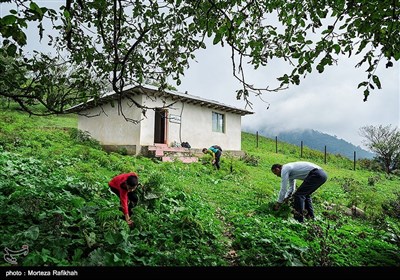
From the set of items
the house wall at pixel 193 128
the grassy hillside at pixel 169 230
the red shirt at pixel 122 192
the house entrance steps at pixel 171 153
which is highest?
the house wall at pixel 193 128

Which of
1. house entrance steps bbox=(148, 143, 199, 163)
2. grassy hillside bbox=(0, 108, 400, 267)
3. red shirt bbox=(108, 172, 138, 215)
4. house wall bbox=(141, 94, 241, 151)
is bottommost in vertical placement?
grassy hillside bbox=(0, 108, 400, 267)

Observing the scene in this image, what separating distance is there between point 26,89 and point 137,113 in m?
12.8

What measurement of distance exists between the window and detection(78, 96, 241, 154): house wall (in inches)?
10.2

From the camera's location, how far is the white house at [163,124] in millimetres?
15938

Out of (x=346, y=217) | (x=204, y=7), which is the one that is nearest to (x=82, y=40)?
(x=204, y=7)

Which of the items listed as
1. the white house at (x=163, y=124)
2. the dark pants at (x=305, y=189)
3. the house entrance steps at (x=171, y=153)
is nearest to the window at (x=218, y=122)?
the white house at (x=163, y=124)

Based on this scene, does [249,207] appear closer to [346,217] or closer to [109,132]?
[346,217]

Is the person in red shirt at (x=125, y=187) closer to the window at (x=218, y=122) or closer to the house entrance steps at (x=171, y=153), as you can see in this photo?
the house entrance steps at (x=171, y=153)

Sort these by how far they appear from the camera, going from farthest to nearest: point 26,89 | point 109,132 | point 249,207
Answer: point 109,132
point 249,207
point 26,89

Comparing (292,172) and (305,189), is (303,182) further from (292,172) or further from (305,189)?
(292,172)

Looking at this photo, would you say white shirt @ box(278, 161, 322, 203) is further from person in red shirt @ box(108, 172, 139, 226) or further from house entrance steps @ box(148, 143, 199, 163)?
house entrance steps @ box(148, 143, 199, 163)

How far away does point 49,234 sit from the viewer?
12.3 ft

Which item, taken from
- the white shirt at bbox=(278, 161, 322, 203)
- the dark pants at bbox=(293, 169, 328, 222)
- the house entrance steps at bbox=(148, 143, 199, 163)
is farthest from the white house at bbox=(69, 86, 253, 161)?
the dark pants at bbox=(293, 169, 328, 222)

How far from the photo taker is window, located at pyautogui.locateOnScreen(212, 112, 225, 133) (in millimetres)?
20406
